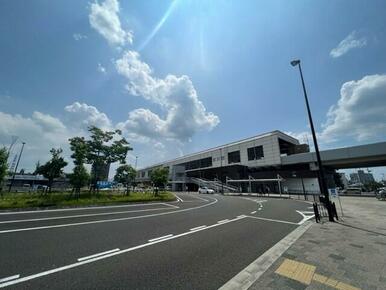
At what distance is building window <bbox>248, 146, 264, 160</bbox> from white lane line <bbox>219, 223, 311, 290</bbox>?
43174 millimetres

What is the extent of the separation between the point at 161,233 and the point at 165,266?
3.13 m

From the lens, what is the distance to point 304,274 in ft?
12.8


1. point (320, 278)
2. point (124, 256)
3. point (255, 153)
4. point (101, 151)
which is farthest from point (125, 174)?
point (255, 153)

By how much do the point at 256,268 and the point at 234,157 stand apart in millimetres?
51172

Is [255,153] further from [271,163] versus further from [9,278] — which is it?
[9,278]

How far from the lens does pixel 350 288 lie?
3.34 meters

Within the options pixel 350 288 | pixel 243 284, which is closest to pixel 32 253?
pixel 243 284

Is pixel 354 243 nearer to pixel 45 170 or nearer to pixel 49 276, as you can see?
pixel 49 276

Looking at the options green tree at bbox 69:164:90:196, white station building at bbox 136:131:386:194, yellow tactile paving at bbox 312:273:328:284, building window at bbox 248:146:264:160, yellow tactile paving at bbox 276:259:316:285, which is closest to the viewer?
yellow tactile paving at bbox 312:273:328:284

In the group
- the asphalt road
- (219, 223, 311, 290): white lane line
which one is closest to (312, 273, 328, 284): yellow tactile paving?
(219, 223, 311, 290): white lane line

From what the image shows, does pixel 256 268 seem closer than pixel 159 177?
Yes

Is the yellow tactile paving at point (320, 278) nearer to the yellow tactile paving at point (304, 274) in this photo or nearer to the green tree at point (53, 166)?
the yellow tactile paving at point (304, 274)

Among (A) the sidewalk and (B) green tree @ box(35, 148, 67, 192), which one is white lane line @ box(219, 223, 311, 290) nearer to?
(A) the sidewalk

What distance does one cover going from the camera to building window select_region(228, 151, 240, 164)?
53397 mm
